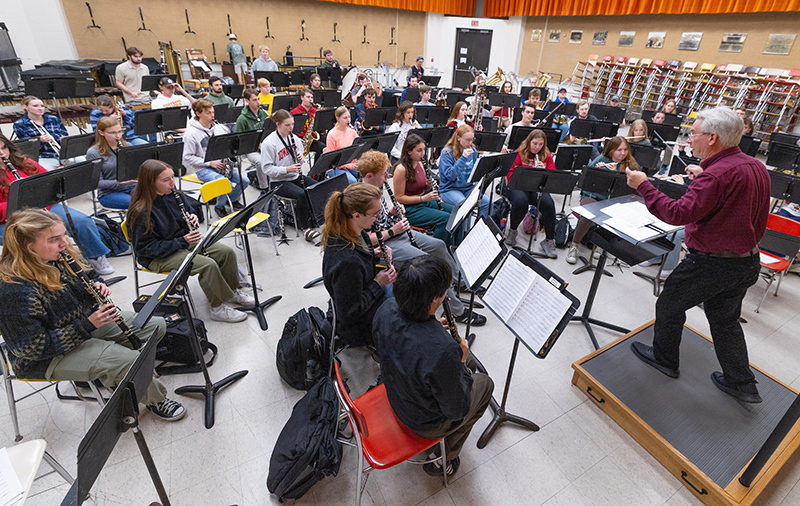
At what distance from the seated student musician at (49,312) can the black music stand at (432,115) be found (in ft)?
20.2

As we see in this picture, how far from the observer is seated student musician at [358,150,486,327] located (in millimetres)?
3338

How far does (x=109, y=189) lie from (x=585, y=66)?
54.1 ft

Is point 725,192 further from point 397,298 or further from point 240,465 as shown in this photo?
point 240,465

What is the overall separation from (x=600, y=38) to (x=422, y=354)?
57.4 ft

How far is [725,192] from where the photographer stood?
7.54 ft

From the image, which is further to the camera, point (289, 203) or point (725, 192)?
point (289, 203)

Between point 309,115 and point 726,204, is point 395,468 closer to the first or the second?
point 726,204

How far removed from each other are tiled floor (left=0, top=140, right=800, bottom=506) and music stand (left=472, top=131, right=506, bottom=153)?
3.10m

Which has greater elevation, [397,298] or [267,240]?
[397,298]

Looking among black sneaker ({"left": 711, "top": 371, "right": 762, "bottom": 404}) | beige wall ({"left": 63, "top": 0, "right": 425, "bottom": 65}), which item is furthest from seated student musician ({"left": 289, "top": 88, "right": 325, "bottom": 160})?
beige wall ({"left": 63, "top": 0, "right": 425, "bottom": 65})

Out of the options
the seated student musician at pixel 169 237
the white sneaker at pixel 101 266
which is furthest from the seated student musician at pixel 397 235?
the white sneaker at pixel 101 266

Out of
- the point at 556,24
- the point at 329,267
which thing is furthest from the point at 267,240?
the point at 556,24

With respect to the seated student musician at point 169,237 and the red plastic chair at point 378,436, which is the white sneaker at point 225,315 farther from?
the red plastic chair at point 378,436

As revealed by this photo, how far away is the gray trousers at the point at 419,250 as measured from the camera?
3.33 metres
